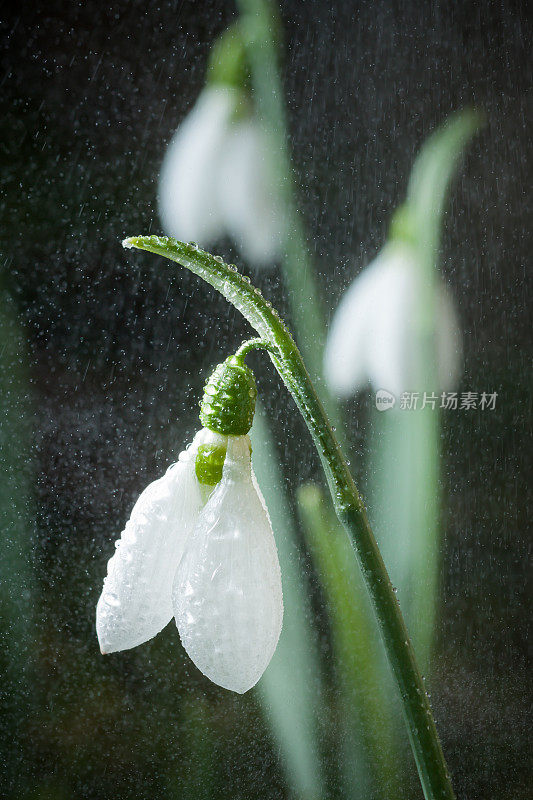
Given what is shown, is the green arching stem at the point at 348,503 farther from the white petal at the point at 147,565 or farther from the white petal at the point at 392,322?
the white petal at the point at 392,322

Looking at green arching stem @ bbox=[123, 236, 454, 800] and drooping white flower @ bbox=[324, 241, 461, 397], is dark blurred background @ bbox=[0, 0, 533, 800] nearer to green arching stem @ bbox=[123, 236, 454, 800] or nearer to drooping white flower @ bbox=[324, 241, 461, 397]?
drooping white flower @ bbox=[324, 241, 461, 397]

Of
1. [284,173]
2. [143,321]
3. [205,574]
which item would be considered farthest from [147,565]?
[284,173]

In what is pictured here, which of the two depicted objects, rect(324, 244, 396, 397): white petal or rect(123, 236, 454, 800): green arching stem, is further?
rect(324, 244, 396, 397): white petal

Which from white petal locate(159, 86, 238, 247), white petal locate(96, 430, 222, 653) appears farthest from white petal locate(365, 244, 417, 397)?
white petal locate(96, 430, 222, 653)

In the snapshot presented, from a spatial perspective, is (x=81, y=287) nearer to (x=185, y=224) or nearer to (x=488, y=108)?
(x=185, y=224)

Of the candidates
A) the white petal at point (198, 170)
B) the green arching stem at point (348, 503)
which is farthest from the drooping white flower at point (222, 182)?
the green arching stem at point (348, 503)

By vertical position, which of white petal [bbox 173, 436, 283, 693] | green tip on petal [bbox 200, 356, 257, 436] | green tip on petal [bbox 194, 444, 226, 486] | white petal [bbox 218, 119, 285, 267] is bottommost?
Result: white petal [bbox 173, 436, 283, 693]
